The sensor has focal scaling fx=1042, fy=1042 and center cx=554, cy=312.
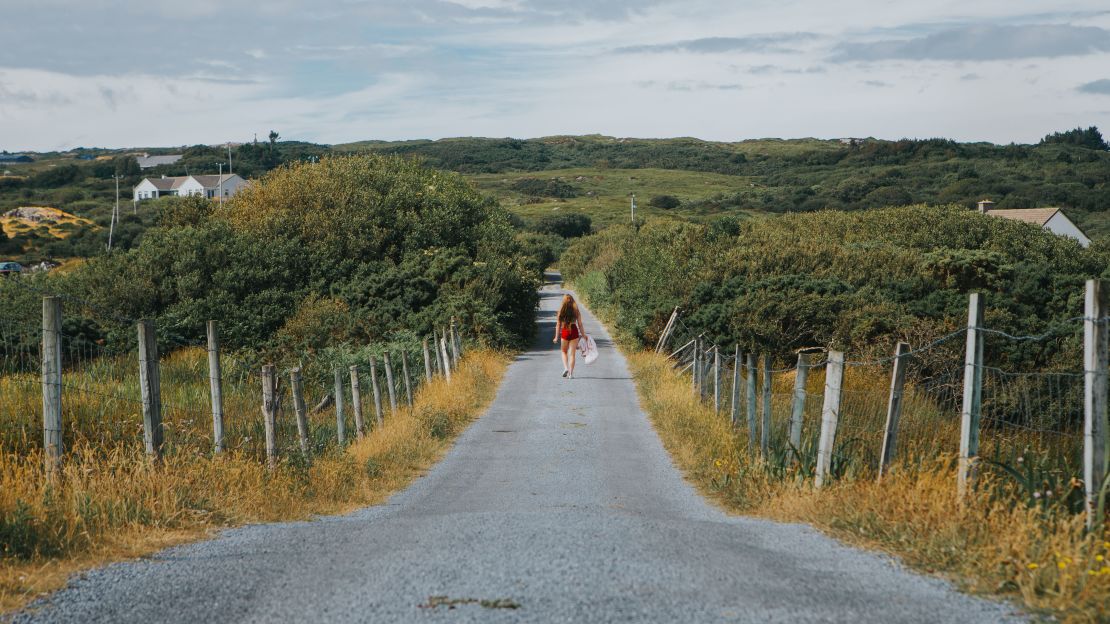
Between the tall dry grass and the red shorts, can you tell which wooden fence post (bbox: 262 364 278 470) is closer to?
the tall dry grass

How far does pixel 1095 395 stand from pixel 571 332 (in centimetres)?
1943

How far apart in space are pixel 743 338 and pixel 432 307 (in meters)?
12.3

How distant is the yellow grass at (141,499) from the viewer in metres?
7.11

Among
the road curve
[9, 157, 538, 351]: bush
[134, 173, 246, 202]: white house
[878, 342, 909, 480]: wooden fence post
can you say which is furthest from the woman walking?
[134, 173, 246, 202]: white house

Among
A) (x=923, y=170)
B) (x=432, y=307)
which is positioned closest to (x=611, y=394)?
(x=432, y=307)

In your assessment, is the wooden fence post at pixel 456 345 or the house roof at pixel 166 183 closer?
the wooden fence post at pixel 456 345

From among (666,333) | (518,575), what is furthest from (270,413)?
(666,333)

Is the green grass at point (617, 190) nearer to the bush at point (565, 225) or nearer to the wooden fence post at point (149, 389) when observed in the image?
the bush at point (565, 225)

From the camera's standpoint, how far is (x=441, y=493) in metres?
12.0

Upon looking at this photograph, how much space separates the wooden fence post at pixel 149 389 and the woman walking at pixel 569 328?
14760mm

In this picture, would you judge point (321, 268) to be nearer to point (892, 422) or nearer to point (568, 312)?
point (568, 312)

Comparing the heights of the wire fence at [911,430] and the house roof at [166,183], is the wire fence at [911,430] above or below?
below

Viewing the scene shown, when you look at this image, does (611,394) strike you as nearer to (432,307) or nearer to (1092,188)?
(432,307)

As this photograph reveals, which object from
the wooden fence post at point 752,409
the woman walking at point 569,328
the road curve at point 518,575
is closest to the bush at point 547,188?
the woman walking at point 569,328
